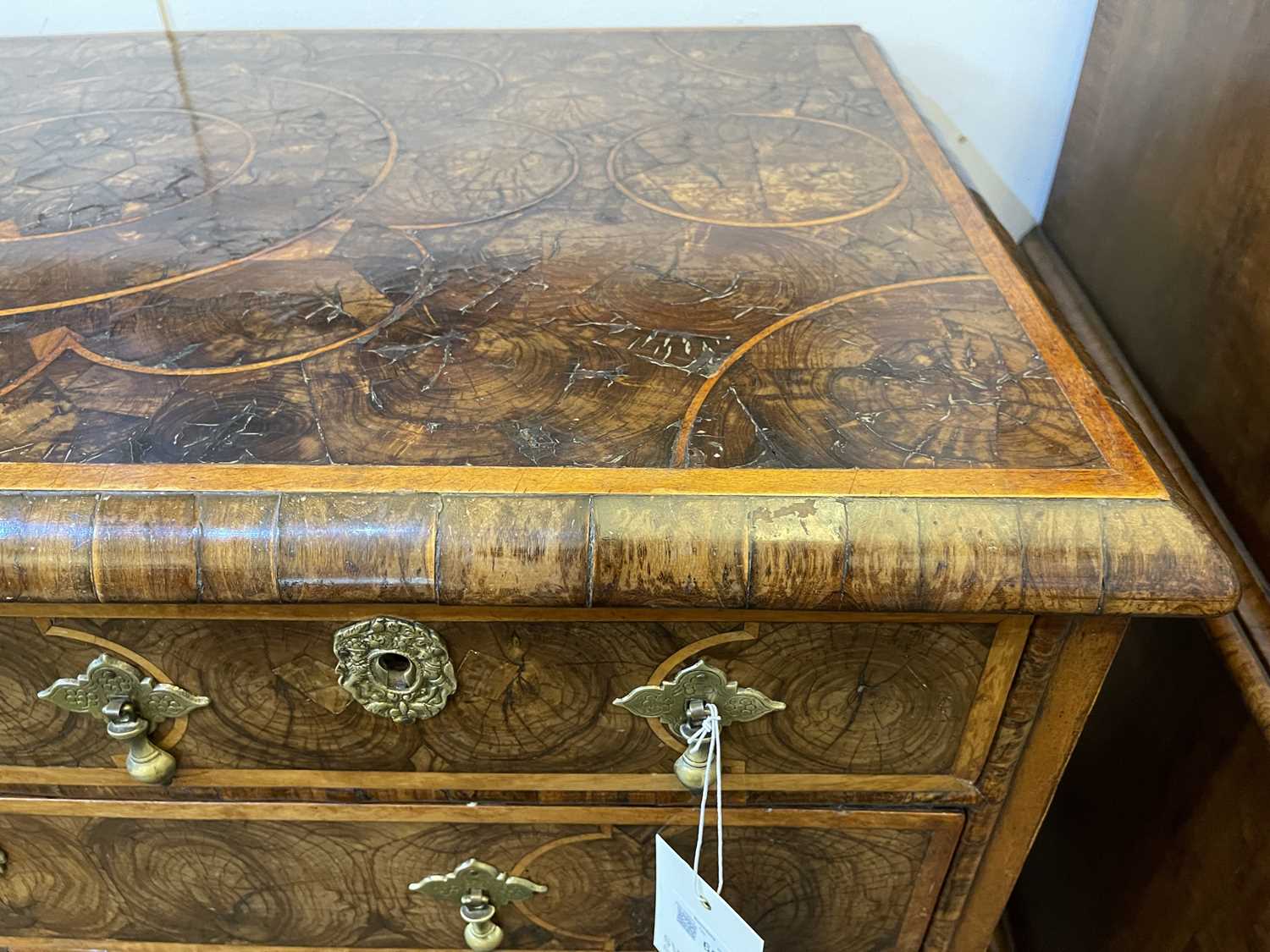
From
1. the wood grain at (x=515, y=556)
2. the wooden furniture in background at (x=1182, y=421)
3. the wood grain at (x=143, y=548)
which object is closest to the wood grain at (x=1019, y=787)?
the wooden furniture in background at (x=1182, y=421)

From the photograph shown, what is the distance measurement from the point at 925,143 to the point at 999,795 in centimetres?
50

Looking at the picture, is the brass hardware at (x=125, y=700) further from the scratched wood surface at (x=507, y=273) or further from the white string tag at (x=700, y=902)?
the white string tag at (x=700, y=902)

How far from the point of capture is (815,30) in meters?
1.00

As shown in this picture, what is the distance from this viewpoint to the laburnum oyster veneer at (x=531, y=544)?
474 millimetres

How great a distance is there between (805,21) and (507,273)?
583 mm

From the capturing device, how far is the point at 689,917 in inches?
24.0

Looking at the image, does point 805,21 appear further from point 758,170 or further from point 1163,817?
point 1163,817

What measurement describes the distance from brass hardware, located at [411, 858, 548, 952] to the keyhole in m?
0.16

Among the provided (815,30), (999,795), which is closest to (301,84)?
(815,30)

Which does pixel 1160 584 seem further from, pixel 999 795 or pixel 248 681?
pixel 248 681

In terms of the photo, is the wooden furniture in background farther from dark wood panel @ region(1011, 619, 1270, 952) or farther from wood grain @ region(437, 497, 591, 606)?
wood grain @ region(437, 497, 591, 606)

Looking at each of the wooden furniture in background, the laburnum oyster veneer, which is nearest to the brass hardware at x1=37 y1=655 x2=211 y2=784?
the laburnum oyster veneer

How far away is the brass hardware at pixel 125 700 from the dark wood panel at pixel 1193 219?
0.66 meters

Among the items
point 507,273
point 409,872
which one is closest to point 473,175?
point 507,273
